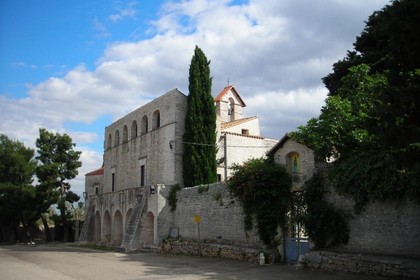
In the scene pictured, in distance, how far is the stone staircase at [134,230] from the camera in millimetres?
25305

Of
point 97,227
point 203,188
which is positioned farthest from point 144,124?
point 203,188

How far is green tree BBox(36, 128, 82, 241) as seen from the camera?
3953cm

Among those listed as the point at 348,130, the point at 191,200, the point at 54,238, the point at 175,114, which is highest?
the point at 175,114

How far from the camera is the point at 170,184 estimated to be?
2706cm

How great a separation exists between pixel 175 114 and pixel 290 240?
1398cm

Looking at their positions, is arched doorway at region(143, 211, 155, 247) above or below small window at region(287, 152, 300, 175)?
below

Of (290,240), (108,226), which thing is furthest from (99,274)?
(108,226)

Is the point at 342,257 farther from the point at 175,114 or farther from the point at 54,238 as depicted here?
the point at 54,238

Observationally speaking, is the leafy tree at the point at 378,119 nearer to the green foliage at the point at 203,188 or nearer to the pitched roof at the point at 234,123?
the green foliage at the point at 203,188

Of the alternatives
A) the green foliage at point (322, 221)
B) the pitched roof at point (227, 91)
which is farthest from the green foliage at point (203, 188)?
the pitched roof at point (227, 91)

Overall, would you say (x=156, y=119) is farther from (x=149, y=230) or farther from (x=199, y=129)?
(x=149, y=230)

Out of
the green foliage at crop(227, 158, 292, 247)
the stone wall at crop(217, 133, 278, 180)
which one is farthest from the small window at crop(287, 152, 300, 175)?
the stone wall at crop(217, 133, 278, 180)

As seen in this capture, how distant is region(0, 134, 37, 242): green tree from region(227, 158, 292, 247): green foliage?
27.4m

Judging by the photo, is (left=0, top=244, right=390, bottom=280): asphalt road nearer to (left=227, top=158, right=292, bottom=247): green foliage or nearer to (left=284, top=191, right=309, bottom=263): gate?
(left=284, top=191, right=309, bottom=263): gate
